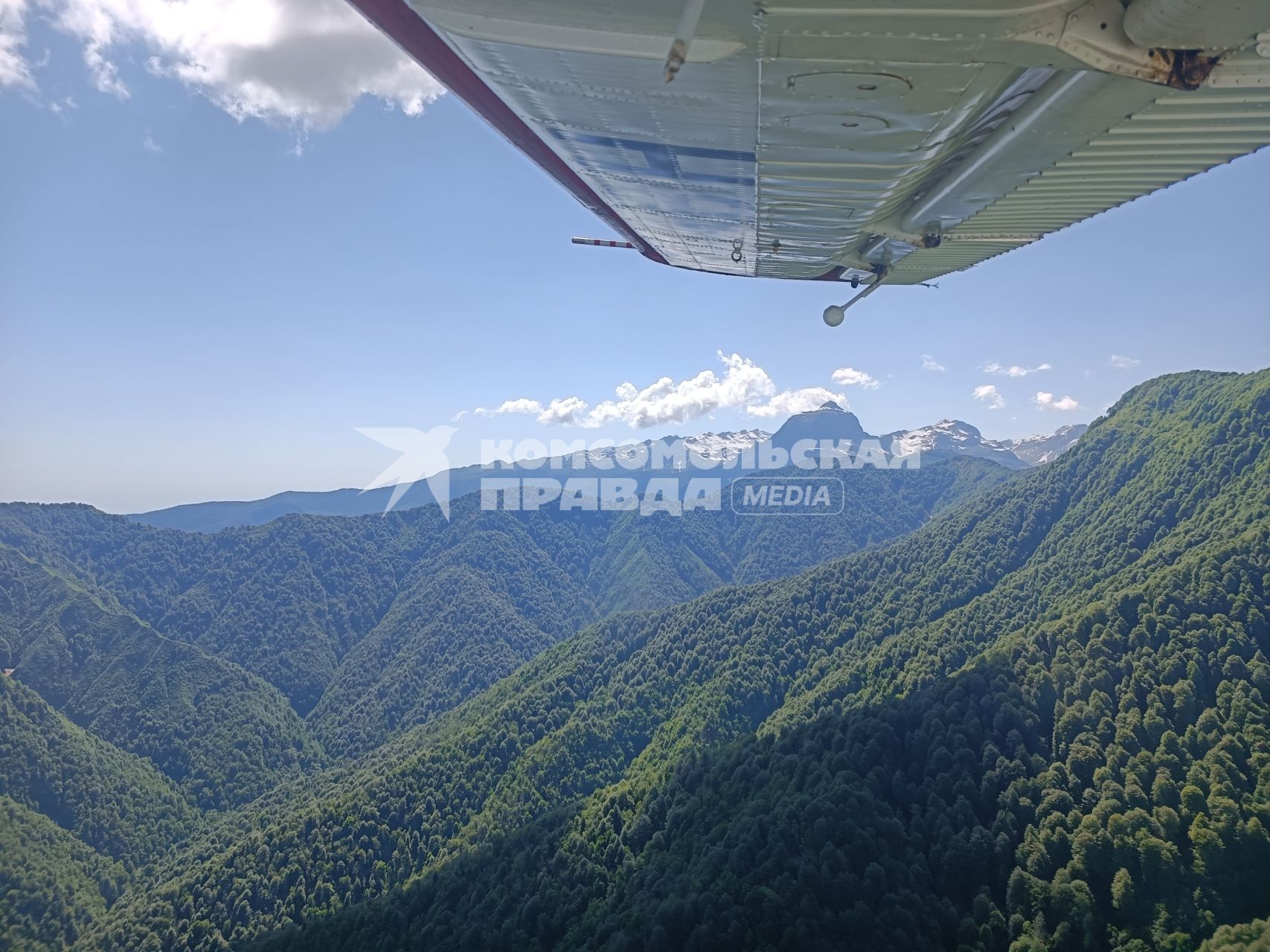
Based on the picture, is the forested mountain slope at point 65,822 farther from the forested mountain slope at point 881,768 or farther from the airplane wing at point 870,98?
the airplane wing at point 870,98

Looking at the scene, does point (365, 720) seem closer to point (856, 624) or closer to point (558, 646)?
point (558, 646)

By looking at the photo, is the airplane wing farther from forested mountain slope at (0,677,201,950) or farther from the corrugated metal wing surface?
forested mountain slope at (0,677,201,950)

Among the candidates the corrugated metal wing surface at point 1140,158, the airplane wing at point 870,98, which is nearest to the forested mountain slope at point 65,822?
the airplane wing at point 870,98

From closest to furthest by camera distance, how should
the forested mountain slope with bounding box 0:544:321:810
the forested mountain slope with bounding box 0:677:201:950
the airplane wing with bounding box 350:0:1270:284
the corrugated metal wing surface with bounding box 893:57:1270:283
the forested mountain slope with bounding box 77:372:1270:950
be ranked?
1. the airplane wing with bounding box 350:0:1270:284
2. the corrugated metal wing surface with bounding box 893:57:1270:283
3. the forested mountain slope with bounding box 77:372:1270:950
4. the forested mountain slope with bounding box 0:677:201:950
5. the forested mountain slope with bounding box 0:544:321:810

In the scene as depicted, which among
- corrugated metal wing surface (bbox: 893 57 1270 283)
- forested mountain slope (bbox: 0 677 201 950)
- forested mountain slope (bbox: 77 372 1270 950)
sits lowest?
forested mountain slope (bbox: 0 677 201 950)

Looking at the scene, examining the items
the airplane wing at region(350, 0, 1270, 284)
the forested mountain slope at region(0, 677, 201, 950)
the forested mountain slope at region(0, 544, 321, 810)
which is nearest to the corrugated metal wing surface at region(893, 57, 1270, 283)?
the airplane wing at region(350, 0, 1270, 284)

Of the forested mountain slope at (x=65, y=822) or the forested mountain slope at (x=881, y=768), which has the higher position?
the forested mountain slope at (x=881, y=768)
